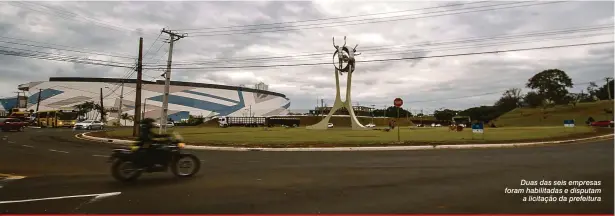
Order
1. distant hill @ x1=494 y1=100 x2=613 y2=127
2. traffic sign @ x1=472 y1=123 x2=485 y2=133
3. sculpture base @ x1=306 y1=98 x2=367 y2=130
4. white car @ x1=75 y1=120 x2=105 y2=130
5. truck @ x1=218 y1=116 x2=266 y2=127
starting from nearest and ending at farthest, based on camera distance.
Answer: traffic sign @ x1=472 y1=123 x2=485 y2=133 → white car @ x1=75 y1=120 x2=105 y2=130 → sculpture base @ x1=306 y1=98 x2=367 y2=130 → truck @ x1=218 y1=116 x2=266 y2=127 → distant hill @ x1=494 y1=100 x2=613 y2=127

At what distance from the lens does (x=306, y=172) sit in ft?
36.7

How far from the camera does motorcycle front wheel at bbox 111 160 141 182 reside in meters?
9.61

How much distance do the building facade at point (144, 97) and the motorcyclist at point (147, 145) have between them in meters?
144

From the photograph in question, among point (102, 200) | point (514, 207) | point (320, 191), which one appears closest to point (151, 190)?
point (102, 200)

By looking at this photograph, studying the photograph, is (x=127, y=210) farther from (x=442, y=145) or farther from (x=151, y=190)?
(x=442, y=145)

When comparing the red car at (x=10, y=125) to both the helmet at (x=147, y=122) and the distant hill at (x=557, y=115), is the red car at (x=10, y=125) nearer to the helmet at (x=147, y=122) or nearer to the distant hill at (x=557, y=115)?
the helmet at (x=147, y=122)

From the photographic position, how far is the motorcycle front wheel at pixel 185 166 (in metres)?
10.4

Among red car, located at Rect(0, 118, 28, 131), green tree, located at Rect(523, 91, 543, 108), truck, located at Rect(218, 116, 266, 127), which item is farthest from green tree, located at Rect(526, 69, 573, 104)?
red car, located at Rect(0, 118, 28, 131)

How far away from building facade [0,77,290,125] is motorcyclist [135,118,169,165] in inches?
5655

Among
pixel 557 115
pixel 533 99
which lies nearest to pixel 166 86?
pixel 557 115

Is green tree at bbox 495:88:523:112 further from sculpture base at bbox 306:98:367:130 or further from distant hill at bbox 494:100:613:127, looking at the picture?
sculpture base at bbox 306:98:367:130

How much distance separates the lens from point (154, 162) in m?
9.98

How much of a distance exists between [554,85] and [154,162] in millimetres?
142686

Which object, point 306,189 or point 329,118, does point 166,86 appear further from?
point 329,118
